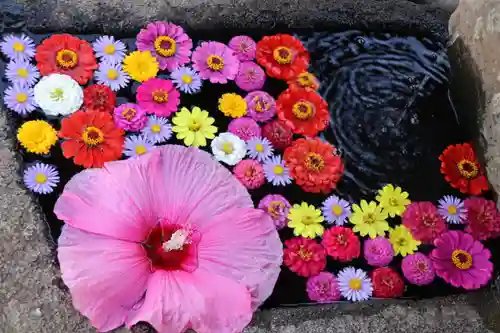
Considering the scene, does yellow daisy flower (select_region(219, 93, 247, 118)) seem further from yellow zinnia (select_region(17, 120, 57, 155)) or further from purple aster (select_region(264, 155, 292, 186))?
yellow zinnia (select_region(17, 120, 57, 155))

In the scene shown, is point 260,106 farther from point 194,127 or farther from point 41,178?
point 41,178

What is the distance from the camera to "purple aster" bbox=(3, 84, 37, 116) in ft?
6.95

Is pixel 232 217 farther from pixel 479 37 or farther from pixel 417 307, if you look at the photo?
pixel 479 37

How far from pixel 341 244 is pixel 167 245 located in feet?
1.81

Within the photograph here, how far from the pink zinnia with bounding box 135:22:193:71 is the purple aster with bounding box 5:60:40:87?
1.15 ft

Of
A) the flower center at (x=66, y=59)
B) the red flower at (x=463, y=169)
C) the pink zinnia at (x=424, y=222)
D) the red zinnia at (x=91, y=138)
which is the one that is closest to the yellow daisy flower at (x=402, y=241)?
the pink zinnia at (x=424, y=222)

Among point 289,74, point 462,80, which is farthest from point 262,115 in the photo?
point 462,80

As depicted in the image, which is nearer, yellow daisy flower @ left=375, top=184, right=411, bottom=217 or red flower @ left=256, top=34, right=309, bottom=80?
yellow daisy flower @ left=375, top=184, right=411, bottom=217

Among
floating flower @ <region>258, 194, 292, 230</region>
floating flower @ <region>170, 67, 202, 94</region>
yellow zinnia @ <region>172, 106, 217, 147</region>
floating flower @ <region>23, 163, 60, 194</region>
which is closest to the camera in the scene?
floating flower @ <region>23, 163, 60, 194</region>

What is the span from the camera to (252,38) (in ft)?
8.19

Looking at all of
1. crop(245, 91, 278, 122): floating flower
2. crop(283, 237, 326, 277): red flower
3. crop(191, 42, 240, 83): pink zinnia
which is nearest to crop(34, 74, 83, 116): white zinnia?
crop(191, 42, 240, 83): pink zinnia

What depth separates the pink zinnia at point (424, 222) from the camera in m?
2.20

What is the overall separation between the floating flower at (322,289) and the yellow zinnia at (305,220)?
14cm

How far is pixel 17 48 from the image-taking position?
2225 millimetres
